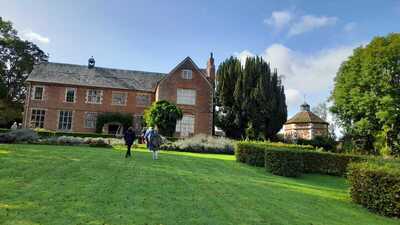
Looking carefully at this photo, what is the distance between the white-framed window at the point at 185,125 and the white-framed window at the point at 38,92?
53.3 feet

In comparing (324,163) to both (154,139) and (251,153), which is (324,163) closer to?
(251,153)

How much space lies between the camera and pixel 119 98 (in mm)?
34125

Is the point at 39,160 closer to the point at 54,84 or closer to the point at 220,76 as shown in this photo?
the point at 54,84

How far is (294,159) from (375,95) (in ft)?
68.6

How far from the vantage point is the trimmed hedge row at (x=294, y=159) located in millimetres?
14016

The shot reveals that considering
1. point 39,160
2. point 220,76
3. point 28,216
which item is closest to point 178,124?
point 220,76

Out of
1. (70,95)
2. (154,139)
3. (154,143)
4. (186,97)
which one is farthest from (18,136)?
(186,97)

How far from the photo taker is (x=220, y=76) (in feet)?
119

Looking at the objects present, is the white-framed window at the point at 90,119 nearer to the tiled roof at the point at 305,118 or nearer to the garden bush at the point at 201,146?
the garden bush at the point at 201,146

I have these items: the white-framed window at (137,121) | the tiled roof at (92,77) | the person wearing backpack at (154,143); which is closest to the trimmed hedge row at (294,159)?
the person wearing backpack at (154,143)

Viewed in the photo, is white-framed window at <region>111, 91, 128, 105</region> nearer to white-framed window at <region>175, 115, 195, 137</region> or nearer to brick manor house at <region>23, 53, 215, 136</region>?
brick manor house at <region>23, 53, 215, 136</region>

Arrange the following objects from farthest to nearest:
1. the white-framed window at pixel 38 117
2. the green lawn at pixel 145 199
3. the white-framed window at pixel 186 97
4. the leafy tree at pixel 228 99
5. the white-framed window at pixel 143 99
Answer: the white-framed window at pixel 143 99 → the leafy tree at pixel 228 99 → the white-framed window at pixel 186 97 → the white-framed window at pixel 38 117 → the green lawn at pixel 145 199

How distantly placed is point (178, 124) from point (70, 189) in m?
25.6

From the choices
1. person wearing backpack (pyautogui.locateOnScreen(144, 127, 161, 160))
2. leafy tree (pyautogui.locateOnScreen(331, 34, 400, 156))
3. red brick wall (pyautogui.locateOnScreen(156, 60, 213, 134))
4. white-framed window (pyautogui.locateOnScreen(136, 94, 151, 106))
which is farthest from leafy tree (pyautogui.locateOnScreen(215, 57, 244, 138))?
person wearing backpack (pyautogui.locateOnScreen(144, 127, 161, 160))
